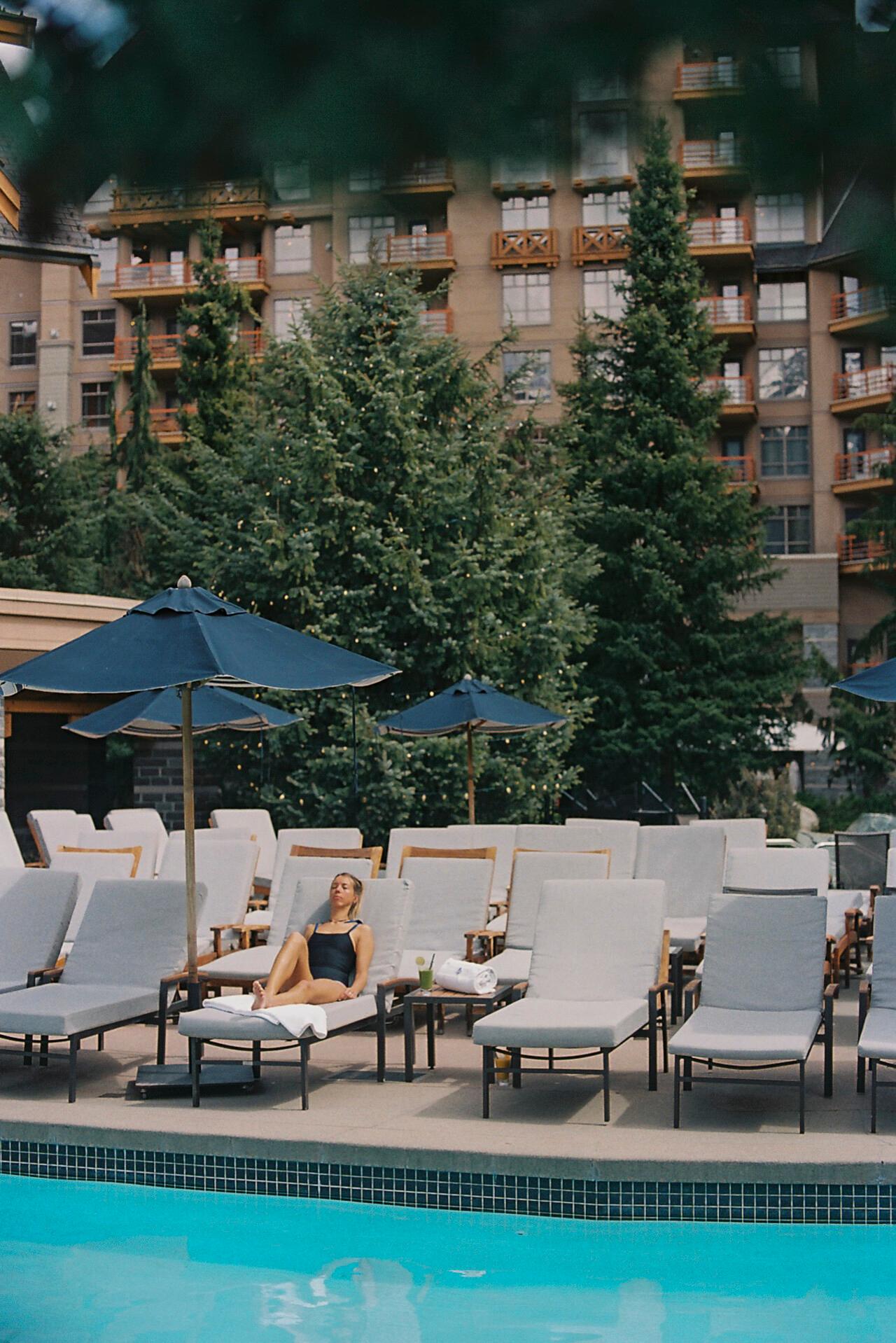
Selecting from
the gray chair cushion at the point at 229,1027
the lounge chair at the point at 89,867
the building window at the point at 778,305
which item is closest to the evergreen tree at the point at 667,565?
the building window at the point at 778,305

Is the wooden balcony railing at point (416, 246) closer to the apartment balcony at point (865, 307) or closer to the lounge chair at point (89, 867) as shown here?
the apartment balcony at point (865, 307)

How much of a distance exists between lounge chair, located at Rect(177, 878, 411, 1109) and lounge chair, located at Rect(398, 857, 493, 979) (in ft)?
3.74

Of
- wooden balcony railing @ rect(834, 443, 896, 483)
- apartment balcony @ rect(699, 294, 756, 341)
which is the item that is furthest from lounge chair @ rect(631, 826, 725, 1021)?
wooden balcony railing @ rect(834, 443, 896, 483)

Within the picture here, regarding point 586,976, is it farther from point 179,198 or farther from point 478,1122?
point 179,198

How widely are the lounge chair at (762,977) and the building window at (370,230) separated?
559cm

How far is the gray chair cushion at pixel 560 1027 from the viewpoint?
21.7 feet

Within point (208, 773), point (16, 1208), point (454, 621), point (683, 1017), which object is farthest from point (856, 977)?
point (208, 773)

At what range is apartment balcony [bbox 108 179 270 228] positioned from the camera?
1505 mm

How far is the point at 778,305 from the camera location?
39.2 m

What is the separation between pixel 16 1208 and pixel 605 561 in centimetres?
2080

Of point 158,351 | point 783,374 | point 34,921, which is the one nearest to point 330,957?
point 34,921

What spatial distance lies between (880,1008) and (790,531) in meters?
34.0

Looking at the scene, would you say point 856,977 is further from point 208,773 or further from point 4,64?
point 208,773

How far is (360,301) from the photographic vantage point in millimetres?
20000
